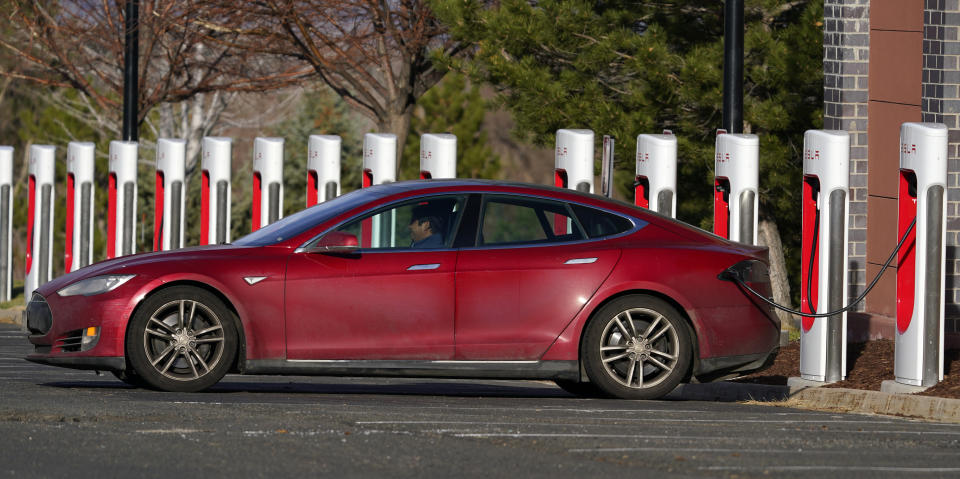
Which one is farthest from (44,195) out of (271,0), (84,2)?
(84,2)

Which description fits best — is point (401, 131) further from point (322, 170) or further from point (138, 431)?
point (138, 431)

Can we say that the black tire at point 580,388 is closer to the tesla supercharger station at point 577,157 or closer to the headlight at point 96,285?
the headlight at point 96,285

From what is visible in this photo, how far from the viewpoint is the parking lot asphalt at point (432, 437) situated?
7168 mm

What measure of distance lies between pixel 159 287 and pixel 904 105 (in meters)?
8.22

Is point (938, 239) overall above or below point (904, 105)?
below

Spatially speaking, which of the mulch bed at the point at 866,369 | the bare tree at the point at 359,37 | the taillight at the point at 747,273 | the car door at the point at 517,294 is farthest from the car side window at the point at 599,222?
the bare tree at the point at 359,37

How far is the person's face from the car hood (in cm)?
97

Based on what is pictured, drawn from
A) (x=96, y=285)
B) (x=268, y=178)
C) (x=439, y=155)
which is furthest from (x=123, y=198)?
(x=96, y=285)

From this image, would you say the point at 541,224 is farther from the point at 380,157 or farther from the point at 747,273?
the point at 380,157

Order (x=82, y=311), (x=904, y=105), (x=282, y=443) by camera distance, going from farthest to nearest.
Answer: (x=904, y=105)
(x=82, y=311)
(x=282, y=443)

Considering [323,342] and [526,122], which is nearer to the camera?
[323,342]

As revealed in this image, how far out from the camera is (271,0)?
913 inches

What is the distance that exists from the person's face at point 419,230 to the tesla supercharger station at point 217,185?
784 cm

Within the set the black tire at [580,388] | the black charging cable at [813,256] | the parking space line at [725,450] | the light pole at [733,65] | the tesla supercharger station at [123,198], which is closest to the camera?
the parking space line at [725,450]
